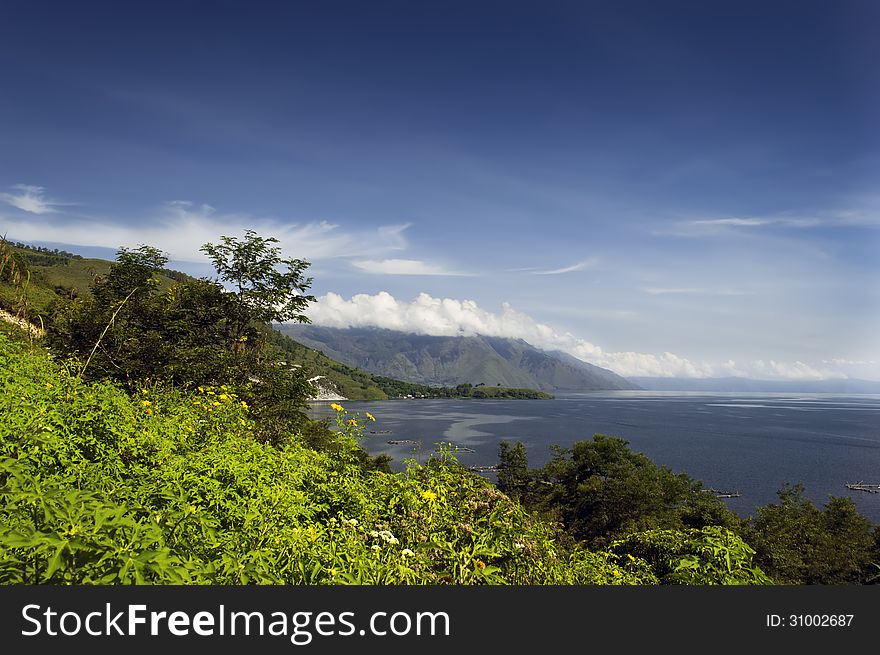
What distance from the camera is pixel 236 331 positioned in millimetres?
19219

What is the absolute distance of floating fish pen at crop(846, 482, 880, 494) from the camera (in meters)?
73.7

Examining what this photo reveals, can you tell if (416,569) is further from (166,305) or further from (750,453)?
(750,453)

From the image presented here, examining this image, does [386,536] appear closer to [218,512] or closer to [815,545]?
[218,512]

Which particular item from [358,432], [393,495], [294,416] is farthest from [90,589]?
[294,416]

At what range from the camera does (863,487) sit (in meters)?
75.1

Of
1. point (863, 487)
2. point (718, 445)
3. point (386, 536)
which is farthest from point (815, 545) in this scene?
point (718, 445)

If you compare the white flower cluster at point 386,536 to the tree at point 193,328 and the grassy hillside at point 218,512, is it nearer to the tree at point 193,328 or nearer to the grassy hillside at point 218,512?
the grassy hillside at point 218,512

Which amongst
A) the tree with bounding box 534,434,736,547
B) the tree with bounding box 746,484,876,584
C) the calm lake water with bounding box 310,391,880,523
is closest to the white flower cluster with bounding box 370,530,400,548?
the tree with bounding box 534,434,736,547

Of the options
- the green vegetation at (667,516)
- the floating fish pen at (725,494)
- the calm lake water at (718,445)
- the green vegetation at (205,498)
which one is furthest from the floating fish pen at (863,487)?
the green vegetation at (205,498)

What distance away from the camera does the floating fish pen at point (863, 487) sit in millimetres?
73731

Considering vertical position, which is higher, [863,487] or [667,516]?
[667,516]

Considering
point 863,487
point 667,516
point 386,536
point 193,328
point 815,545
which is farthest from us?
point 863,487

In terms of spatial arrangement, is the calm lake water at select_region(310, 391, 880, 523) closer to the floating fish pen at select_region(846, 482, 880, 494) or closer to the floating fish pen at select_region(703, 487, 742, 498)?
the floating fish pen at select_region(703, 487, 742, 498)

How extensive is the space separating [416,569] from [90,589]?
287 cm
